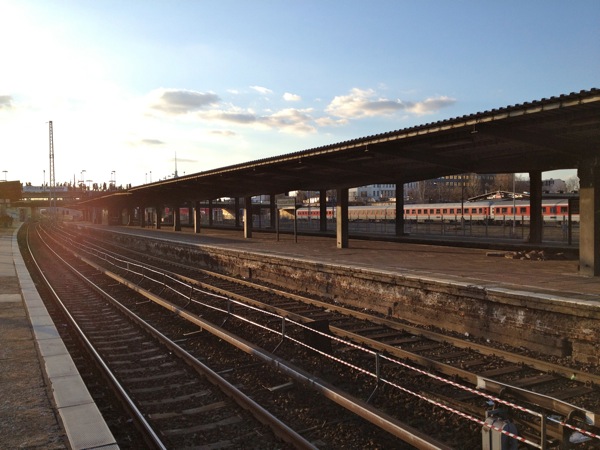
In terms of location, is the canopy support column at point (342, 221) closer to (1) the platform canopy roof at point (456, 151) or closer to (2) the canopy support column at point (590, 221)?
(1) the platform canopy roof at point (456, 151)

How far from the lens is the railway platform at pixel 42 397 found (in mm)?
5273

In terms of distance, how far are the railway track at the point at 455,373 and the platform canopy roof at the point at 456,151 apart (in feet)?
17.6

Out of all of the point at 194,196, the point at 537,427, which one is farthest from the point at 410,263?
the point at 194,196

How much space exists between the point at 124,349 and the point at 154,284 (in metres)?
8.83

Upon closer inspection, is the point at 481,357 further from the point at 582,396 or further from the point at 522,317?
the point at 582,396

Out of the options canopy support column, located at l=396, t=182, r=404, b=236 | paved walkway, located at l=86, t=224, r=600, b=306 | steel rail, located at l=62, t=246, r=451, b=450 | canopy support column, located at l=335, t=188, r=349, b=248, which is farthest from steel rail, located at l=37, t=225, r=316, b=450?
canopy support column, located at l=396, t=182, r=404, b=236

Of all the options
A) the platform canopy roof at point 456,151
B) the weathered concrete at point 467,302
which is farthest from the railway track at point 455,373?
the platform canopy roof at point 456,151

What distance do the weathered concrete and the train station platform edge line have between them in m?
7.75

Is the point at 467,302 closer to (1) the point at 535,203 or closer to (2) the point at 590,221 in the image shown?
(2) the point at 590,221

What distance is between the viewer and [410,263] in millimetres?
16688

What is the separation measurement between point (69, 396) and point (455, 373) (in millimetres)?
5635

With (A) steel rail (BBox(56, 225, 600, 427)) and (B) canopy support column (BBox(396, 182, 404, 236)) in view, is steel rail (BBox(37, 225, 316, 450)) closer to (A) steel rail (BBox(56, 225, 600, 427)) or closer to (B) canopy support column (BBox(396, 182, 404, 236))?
(A) steel rail (BBox(56, 225, 600, 427))

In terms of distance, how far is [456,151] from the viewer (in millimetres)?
16781

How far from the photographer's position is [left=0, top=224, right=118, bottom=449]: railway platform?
208 inches
